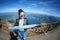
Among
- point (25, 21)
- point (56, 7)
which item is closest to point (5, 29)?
point (25, 21)

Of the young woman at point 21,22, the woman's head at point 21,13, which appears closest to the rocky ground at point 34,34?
the young woman at point 21,22

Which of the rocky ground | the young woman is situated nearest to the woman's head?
the young woman

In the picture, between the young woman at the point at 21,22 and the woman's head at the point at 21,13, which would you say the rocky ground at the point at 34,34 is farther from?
the woman's head at the point at 21,13

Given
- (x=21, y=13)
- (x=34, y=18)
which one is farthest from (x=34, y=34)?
(x=21, y=13)

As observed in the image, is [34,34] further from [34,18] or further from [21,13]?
[21,13]

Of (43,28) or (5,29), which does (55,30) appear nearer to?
(43,28)

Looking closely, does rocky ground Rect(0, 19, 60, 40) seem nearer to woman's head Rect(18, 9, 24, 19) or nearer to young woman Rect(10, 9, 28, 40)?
young woman Rect(10, 9, 28, 40)

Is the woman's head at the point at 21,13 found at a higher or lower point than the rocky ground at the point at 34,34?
higher

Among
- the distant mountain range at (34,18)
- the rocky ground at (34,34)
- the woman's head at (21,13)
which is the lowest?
the rocky ground at (34,34)

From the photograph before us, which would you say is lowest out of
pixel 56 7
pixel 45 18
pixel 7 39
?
pixel 7 39

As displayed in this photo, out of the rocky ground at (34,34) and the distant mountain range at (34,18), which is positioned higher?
the distant mountain range at (34,18)

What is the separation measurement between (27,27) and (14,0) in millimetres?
349

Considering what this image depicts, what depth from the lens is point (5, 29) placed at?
1.30 m

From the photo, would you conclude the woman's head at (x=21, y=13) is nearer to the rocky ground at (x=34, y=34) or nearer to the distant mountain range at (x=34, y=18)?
the distant mountain range at (x=34, y=18)
